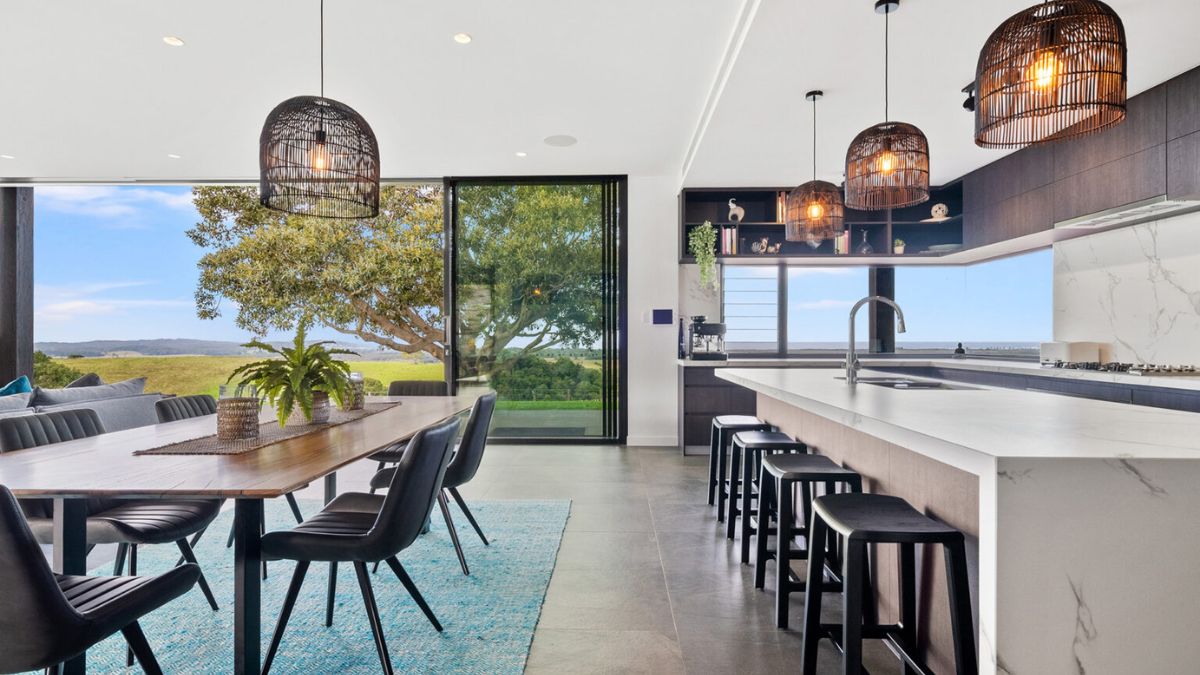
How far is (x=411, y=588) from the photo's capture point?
2.06m

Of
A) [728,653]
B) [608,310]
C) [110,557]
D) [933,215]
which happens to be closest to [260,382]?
[110,557]

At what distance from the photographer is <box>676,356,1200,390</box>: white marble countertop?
3.09 meters

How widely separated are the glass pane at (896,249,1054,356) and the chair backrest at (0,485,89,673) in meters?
5.88

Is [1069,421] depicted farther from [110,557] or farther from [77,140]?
[77,140]

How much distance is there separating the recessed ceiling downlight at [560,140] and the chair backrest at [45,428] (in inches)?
135

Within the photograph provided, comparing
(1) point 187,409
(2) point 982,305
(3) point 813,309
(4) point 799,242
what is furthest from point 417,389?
(2) point 982,305

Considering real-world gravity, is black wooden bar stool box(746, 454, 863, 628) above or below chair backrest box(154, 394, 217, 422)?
below

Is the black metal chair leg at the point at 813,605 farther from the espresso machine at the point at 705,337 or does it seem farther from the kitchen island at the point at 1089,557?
the espresso machine at the point at 705,337

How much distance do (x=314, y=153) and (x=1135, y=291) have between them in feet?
16.3

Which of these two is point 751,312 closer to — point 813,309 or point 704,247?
point 813,309

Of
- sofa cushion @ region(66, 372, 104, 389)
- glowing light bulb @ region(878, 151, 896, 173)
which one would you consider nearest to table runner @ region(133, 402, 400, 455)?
glowing light bulb @ region(878, 151, 896, 173)

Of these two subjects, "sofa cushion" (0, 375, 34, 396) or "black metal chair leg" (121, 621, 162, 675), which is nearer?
"black metal chair leg" (121, 621, 162, 675)

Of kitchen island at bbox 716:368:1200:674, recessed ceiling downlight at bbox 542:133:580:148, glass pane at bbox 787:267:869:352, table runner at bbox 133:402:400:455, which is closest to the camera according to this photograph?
kitchen island at bbox 716:368:1200:674

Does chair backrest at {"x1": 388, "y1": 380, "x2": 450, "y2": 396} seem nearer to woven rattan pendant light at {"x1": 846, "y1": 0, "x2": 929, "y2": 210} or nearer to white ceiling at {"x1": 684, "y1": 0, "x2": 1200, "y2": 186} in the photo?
white ceiling at {"x1": 684, "y1": 0, "x2": 1200, "y2": 186}
